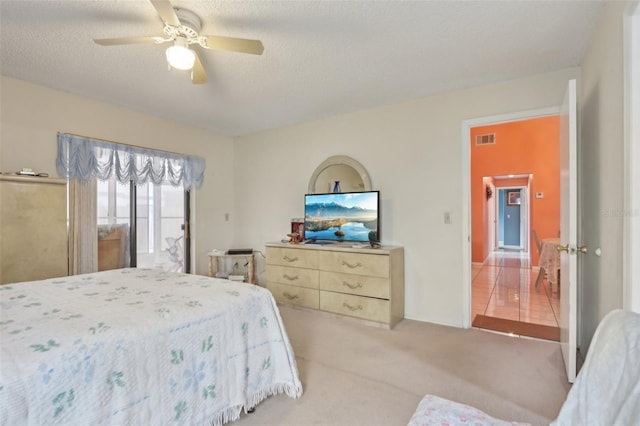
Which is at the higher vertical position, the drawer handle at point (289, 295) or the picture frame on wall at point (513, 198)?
the picture frame on wall at point (513, 198)

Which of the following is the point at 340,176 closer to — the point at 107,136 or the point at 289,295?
the point at 289,295

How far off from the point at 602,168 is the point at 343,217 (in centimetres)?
231

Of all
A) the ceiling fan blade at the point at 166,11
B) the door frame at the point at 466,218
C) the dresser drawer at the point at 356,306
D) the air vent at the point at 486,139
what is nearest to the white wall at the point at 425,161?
the door frame at the point at 466,218

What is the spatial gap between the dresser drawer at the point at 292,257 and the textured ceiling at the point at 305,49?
5.68 feet

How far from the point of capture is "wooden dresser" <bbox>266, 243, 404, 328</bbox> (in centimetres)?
312

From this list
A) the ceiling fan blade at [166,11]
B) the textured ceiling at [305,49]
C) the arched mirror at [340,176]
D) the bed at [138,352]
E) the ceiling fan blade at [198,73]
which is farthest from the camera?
the arched mirror at [340,176]

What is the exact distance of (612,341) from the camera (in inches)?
35.7

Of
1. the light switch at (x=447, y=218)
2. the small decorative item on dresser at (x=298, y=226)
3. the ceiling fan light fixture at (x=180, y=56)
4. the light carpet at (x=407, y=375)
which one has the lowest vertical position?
the light carpet at (x=407, y=375)

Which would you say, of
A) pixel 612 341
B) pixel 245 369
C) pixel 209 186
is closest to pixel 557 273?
pixel 612 341

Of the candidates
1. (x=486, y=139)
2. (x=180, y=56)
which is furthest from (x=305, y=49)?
(x=486, y=139)

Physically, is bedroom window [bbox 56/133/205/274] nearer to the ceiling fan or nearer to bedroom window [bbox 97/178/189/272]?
bedroom window [bbox 97/178/189/272]

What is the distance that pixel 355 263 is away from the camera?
3264 millimetres

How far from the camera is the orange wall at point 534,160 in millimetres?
6156

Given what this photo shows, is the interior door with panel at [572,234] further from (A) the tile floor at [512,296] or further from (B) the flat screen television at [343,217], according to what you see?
(B) the flat screen television at [343,217]
